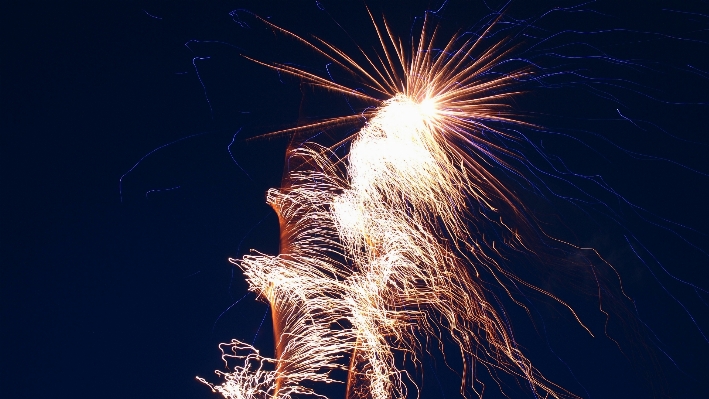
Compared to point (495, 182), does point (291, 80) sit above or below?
above

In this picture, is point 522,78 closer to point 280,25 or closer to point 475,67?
point 475,67

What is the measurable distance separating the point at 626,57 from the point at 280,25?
2.70 meters

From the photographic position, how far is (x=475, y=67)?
9.78 ft

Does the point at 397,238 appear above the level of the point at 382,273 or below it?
above

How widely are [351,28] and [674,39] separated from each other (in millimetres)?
2556

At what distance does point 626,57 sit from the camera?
3.15 m

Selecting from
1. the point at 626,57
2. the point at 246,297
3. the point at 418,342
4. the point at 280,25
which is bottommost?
the point at 418,342

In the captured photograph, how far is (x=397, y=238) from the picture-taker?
2.84 meters

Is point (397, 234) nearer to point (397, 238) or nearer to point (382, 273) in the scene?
point (397, 238)

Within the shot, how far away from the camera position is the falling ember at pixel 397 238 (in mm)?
2877

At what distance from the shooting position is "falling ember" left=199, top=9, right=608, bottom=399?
2877mm

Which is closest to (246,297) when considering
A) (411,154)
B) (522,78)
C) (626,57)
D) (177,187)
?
(177,187)

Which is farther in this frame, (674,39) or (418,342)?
(674,39)

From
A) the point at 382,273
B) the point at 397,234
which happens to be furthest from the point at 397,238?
the point at 382,273
